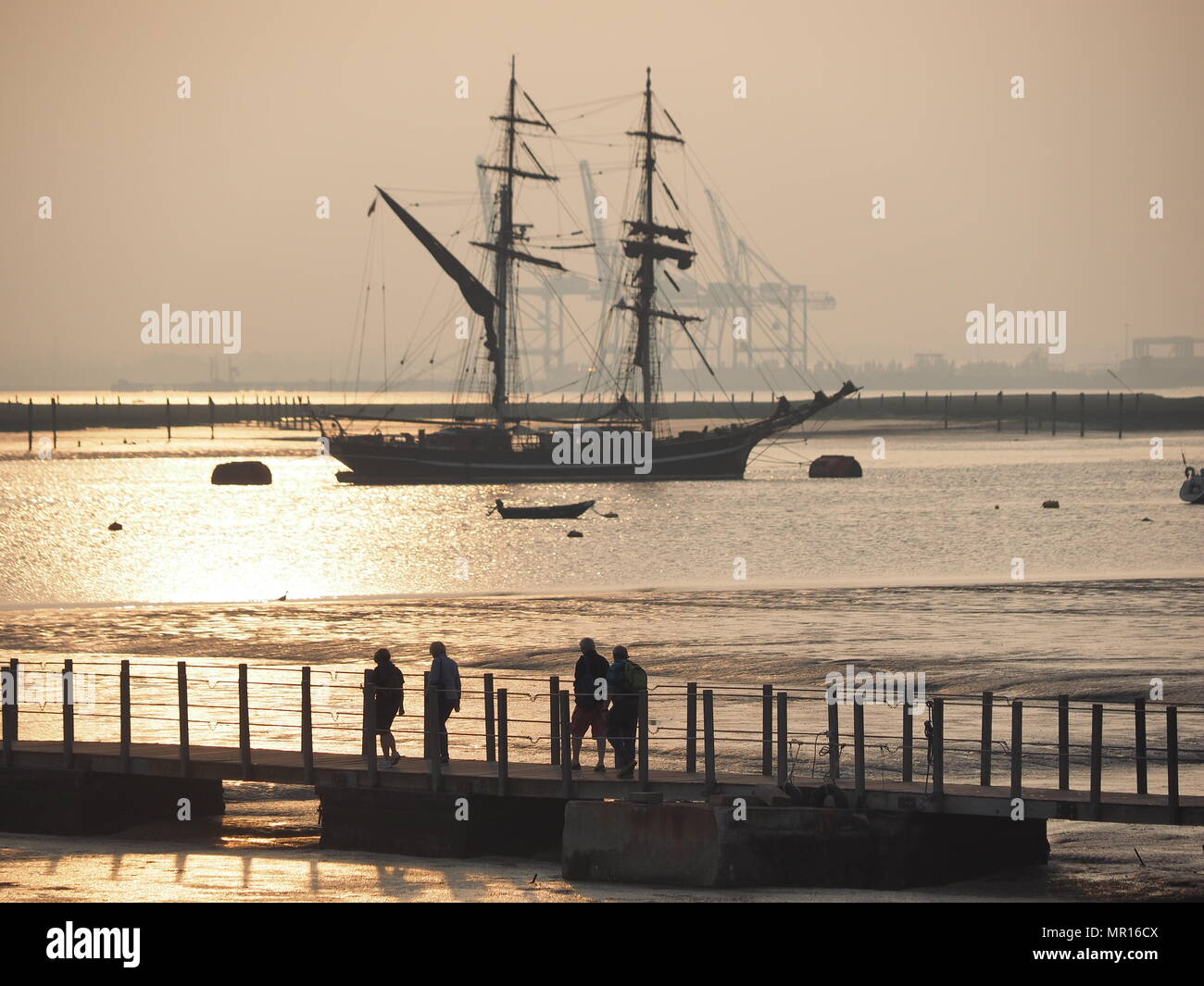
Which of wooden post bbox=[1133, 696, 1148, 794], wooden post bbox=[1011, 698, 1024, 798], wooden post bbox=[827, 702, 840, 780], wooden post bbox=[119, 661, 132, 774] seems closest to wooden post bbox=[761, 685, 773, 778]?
wooden post bbox=[827, 702, 840, 780]

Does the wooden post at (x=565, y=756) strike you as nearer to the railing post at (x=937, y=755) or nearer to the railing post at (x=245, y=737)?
the railing post at (x=937, y=755)

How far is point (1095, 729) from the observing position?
19.8 m

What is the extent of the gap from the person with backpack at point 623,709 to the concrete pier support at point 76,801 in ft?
18.5

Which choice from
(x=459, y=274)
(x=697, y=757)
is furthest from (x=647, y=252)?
(x=697, y=757)

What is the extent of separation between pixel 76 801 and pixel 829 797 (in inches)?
356

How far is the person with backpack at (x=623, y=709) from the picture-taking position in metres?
20.4

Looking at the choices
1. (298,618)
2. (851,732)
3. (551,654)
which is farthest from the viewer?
(298,618)

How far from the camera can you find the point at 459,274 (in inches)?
4574

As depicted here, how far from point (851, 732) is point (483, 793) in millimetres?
7551

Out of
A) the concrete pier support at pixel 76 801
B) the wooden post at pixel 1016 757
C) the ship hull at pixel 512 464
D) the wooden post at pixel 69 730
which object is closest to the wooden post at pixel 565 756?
the wooden post at pixel 1016 757

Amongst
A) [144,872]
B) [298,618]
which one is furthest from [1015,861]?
[298,618]

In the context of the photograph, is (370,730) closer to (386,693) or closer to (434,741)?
(386,693)

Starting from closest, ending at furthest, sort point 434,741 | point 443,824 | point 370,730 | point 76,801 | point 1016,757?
1. point 1016,757
2. point 434,741
3. point 443,824
4. point 370,730
5. point 76,801
